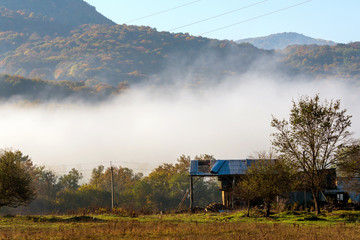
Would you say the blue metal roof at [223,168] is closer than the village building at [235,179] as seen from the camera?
No

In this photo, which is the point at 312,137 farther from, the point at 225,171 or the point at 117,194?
the point at 117,194

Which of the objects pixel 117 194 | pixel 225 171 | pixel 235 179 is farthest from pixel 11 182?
pixel 117 194

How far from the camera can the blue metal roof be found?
52.9 m

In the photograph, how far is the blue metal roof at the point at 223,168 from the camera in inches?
2083

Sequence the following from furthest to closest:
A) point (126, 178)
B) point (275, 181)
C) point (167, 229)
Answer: point (126, 178) < point (275, 181) < point (167, 229)

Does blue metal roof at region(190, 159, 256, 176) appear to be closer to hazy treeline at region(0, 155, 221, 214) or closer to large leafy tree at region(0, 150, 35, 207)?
large leafy tree at region(0, 150, 35, 207)

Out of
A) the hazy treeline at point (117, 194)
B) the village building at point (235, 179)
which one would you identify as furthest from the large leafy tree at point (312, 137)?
the hazy treeline at point (117, 194)

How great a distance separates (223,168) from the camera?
5369cm

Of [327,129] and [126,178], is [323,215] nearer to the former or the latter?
[327,129]

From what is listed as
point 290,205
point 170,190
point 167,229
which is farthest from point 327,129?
point 170,190

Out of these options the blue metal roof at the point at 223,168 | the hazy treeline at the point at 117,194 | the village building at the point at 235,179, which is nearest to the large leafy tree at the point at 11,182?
the village building at the point at 235,179

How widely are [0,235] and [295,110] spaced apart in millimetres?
29606

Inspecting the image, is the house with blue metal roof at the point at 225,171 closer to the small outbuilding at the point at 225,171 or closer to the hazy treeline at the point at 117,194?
the small outbuilding at the point at 225,171

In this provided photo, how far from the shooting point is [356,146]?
41188 millimetres
